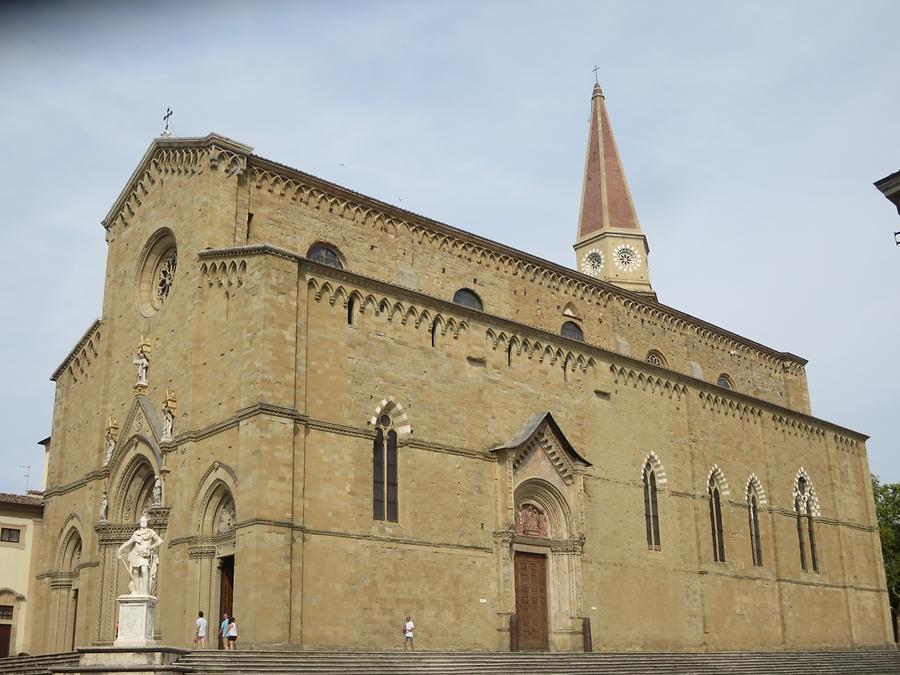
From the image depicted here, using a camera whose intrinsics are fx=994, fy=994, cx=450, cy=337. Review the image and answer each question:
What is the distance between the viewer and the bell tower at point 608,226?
4194 cm

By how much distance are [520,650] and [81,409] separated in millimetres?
15215

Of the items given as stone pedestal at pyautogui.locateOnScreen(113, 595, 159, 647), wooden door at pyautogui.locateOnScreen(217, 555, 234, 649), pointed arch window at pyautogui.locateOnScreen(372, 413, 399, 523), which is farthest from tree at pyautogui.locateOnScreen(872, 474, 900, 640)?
stone pedestal at pyautogui.locateOnScreen(113, 595, 159, 647)

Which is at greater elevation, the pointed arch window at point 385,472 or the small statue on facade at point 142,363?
the small statue on facade at point 142,363

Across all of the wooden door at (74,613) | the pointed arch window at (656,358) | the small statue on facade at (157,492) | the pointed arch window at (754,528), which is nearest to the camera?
the small statue on facade at (157,492)

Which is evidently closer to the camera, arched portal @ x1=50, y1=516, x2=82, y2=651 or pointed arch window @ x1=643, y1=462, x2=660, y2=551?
arched portal @ x1=50, y1=516, x2=82, y2=651

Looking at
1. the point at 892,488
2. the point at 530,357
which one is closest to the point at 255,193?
Result: the point at 530,357

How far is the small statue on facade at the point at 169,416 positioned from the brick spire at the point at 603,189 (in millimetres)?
22877

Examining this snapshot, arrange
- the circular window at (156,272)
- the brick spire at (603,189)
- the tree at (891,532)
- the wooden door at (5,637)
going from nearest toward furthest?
1. the circular window at (156,272)
2. the wooden door at (5,637)
3. the brick spire at (603,189)
4. the tree at (891,532)

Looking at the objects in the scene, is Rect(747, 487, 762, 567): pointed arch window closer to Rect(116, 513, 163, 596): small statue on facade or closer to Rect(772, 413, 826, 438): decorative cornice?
Rect(772, 413, 826, 438): decorative cornice

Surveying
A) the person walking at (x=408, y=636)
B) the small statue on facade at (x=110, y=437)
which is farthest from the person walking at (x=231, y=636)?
the small statue on facade at (x=110, y=437)

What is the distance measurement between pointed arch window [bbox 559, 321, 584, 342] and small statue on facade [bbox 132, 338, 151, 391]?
539 inches

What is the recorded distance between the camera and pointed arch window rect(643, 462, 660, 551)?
1212 inches

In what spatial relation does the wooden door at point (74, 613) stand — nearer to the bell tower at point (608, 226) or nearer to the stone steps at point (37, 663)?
the stone steps at point (37, 663)

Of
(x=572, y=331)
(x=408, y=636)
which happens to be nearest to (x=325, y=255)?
(x=572, y=331)
